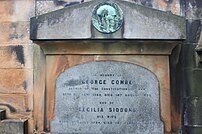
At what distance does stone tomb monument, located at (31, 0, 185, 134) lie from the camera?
4.13 metres

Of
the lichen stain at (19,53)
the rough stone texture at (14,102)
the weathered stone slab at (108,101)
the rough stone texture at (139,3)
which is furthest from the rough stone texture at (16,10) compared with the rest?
the weathered stone slab at (108,101)

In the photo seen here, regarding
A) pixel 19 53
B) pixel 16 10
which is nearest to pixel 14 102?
pixel 19 53

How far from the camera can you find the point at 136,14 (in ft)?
13.5

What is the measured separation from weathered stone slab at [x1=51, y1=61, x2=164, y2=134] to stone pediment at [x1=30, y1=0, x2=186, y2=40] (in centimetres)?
46

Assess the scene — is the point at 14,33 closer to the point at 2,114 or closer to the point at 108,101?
the point at 2,114

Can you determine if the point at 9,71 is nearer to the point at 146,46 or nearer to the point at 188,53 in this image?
the point at 146,46

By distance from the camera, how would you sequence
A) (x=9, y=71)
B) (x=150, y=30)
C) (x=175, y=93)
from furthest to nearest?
(x=9, y=71) < (x=175, y=93) < (x=150, y=30)

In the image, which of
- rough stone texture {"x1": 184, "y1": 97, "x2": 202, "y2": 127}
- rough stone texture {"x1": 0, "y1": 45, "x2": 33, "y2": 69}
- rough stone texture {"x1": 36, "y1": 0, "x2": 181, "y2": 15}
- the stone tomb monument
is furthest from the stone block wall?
rough stone texture {"x1": 184, "y1": 97, "x2": 202, "y2": 127}

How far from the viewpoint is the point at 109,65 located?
4.30 m

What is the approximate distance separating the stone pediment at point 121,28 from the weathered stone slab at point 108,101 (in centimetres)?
46

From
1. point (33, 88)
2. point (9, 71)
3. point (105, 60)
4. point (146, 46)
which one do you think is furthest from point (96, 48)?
point (9, 71)

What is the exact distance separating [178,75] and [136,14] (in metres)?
1.14

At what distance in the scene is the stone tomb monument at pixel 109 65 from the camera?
4.13m

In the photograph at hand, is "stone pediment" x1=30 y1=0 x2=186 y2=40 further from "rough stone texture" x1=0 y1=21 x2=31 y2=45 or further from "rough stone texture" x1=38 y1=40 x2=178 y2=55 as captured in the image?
"rough stone texture" x1=0 y1=21 x2=31 y2=45
